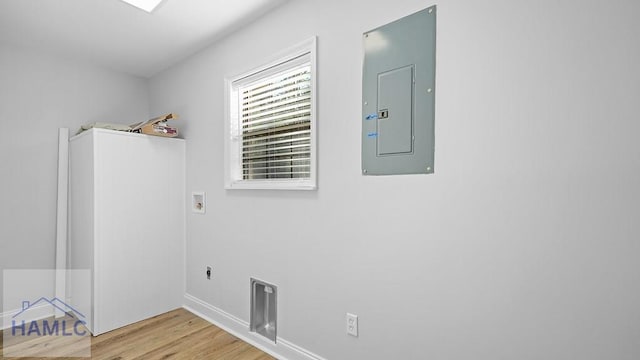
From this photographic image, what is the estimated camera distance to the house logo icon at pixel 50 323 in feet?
8.24

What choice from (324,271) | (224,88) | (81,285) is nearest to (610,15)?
(324,271)

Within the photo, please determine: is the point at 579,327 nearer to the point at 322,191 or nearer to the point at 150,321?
the point at 322,191

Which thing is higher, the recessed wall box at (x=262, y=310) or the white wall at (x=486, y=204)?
the white wall at (x=486, y=204)

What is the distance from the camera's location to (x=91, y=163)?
247 cm

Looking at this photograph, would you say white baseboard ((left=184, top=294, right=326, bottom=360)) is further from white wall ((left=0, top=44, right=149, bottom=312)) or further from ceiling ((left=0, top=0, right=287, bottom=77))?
ceiling ((left=0, top=0, right=287, bottom=77))

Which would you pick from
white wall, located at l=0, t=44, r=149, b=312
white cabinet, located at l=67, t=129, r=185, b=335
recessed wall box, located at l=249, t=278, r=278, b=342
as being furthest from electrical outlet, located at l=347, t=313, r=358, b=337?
white wall, located at l=0, t=44, r=149, b=312

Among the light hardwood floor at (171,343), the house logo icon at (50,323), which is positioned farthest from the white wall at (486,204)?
the house logo icon at (50,323)

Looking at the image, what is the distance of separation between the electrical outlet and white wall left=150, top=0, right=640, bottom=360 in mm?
49

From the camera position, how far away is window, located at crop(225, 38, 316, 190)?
6.64ft

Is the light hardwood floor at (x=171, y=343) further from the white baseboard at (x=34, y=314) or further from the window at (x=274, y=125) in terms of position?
the window at (x=274, y=125)

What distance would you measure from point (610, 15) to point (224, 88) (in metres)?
2.30

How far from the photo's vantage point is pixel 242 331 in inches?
94.5

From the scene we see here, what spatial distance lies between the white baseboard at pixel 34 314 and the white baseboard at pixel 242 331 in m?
1.18

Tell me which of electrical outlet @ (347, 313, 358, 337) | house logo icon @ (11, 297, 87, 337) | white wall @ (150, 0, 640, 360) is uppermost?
white wall @ (150, 0, 640, 360)
